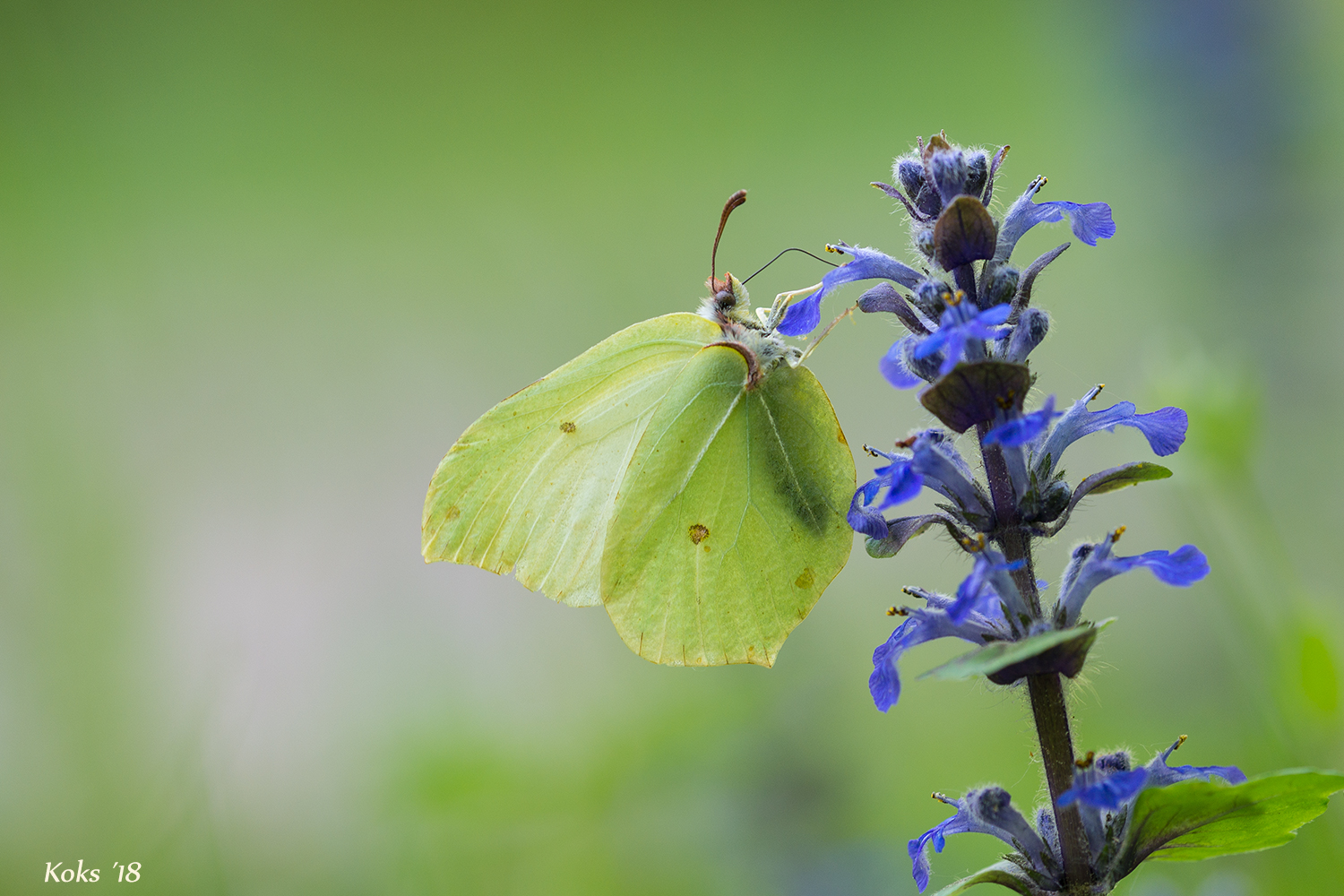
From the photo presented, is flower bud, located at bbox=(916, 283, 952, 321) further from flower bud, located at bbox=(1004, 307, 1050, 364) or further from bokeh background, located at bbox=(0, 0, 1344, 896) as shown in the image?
bokeh background, located at bbox=(0, 0, 1344, 896)

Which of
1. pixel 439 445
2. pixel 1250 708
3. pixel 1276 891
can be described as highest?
pixel 439 445

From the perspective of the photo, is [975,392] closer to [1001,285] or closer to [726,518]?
[1001,285]

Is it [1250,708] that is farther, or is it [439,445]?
[439,445]

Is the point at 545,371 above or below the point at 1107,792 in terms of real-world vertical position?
above

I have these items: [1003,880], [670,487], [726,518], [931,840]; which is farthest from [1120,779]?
[670,487]

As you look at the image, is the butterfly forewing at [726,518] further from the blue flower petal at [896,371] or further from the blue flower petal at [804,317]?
the blue flower petal at [896,371]

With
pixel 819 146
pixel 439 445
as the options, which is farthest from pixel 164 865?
pixel 819 146

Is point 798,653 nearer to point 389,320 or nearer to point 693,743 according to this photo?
point 693,743

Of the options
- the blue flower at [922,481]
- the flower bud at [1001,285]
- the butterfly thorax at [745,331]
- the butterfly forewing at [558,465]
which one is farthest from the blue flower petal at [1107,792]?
the butterfly forewing at [558,465]
